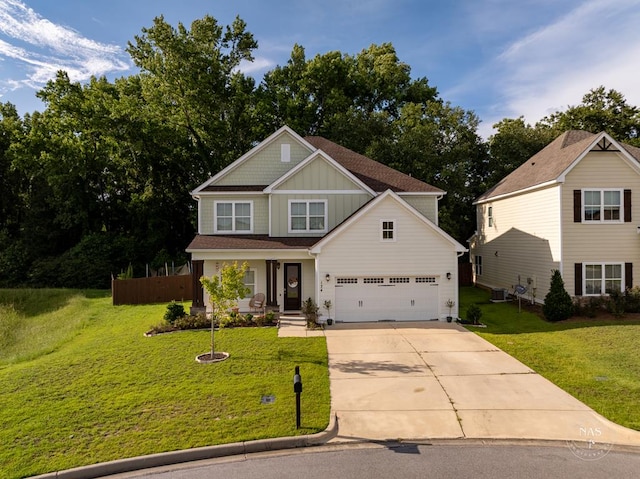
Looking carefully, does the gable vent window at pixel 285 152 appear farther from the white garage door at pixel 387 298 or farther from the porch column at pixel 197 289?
the white garage door at pixel 387 298

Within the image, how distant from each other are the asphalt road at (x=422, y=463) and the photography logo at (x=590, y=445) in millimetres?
17

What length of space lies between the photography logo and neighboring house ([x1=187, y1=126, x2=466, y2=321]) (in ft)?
31.4

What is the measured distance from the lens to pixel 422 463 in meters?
6.62

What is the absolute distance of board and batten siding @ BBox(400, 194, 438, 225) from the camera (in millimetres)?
20422

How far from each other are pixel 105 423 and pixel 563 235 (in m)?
18.6

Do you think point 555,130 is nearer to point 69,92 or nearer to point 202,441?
point 202,441

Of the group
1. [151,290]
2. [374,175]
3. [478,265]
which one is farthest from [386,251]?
[151,290]

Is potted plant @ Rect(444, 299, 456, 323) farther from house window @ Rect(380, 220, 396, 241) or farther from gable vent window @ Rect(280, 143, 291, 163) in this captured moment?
gable vent window @ Rect(280, 143, 291, 163)

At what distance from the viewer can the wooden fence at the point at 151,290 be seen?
22.6 meters

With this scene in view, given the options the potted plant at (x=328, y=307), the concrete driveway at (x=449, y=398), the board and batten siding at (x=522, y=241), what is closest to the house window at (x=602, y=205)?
the board and batten siding at (x=522, y=241)

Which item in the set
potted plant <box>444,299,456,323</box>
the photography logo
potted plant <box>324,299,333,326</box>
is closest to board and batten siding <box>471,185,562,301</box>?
potted plant <box>444,299,456,323</box>

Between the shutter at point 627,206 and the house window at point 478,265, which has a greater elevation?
the shutter at point 627,206

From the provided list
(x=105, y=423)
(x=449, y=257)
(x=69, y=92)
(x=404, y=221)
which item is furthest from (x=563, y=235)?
(x=69, y=92)

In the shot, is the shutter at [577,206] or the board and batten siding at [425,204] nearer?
the shutter at [577,206]
